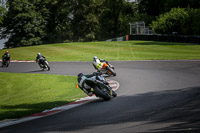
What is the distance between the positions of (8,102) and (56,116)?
4.04 meters

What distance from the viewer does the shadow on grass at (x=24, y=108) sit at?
9.52 m

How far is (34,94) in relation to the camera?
527 inches

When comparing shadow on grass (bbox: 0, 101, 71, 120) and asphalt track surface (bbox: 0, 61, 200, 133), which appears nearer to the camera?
asphalt track surface (bbox: 0, 61, 200, 133)

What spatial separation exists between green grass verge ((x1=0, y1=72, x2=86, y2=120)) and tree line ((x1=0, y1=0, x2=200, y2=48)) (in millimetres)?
36560

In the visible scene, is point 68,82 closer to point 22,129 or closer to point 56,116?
point 56,116

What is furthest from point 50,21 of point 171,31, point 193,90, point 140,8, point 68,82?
point 193,90

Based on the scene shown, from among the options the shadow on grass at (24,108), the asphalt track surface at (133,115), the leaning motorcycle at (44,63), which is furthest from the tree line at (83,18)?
the shadow on grass at (24,108)

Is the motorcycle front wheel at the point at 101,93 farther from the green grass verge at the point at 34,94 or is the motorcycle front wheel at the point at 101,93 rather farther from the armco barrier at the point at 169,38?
the armco barrier at the point at 169,38

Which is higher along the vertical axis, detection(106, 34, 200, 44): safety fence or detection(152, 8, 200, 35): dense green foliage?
detection(152, 8, 200, 35): dense green foliage

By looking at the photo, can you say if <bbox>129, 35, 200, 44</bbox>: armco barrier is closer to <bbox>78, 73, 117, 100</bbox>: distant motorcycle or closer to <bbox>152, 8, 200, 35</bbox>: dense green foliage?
<bbox>152, 8, 200, 35</bbox>: dense green foliage

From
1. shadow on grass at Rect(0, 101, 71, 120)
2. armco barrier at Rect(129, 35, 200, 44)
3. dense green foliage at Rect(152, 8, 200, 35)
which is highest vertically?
dense green foliage at Rect(152, 8, 200, 35)

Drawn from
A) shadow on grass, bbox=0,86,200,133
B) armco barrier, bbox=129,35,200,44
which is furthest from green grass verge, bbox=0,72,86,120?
armco barrier, bbox=129,35,200,44

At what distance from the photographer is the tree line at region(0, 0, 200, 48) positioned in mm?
52425

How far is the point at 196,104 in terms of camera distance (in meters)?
8.89
